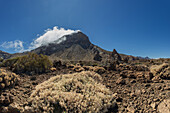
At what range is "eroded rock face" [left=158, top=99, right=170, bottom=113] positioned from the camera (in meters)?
3.15

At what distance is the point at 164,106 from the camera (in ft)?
11.0

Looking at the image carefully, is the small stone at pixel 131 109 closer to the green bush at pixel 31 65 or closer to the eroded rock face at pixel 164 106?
the eroded rock face at pixel 164 106

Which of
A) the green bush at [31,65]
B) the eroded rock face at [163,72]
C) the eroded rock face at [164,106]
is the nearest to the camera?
the eroded rock face at [164,106]

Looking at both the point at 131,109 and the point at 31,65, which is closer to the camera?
the point at 131,109

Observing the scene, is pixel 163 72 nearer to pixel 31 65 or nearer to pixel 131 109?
pixel 131 109

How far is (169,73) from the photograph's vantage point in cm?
563

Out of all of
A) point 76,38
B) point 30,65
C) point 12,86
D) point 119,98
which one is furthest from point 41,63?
point 76,38

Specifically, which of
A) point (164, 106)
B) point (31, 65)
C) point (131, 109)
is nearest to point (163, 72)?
point (164, 106)

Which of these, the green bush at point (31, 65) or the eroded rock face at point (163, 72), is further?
the green bush at point (31, 65)

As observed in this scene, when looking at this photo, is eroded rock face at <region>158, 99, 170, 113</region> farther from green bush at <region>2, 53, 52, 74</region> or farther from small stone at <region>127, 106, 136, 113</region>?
green bush at <region>2, 53, 52, 74</region>

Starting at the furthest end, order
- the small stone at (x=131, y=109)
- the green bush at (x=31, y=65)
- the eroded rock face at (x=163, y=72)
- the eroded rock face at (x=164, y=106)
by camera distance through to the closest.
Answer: the green bush at (x=31, y=65), the eroded rock face at (x=163, y=72), the small stone at (x=131, y=109), the eroded rock face at (x=164, y=106)

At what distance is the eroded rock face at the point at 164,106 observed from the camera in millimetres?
3152

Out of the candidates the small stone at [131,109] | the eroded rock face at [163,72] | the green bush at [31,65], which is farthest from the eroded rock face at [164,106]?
the green bush at [31,65]

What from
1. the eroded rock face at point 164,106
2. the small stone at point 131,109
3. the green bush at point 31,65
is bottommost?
the small stone at point 131,109
